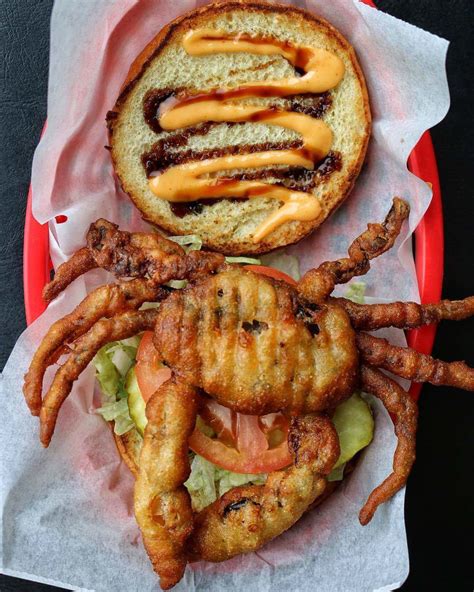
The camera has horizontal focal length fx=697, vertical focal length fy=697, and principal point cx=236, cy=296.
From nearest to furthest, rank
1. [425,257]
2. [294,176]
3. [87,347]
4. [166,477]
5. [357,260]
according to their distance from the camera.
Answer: [166,477] < [87,347] < [357,260] < [425,257] < [294,176]

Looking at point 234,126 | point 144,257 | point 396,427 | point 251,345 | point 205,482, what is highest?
point 234,126

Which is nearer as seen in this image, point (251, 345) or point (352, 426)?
point (251, 345)

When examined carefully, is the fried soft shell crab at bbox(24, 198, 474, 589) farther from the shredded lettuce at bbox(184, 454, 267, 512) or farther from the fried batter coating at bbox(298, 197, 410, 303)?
the shredded lettuce at bbox(184, 454, 267, 512)

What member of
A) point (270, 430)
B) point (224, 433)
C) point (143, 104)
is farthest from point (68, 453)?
point (143, 104)

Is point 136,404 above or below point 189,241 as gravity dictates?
below

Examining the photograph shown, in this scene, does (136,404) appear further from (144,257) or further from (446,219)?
(446,219)

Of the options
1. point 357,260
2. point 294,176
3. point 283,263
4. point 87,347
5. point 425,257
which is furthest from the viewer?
point 283,263

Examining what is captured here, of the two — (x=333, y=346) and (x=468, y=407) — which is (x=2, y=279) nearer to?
(x=333, y=346)

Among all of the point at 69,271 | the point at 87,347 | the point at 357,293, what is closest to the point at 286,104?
the point at 357,293
